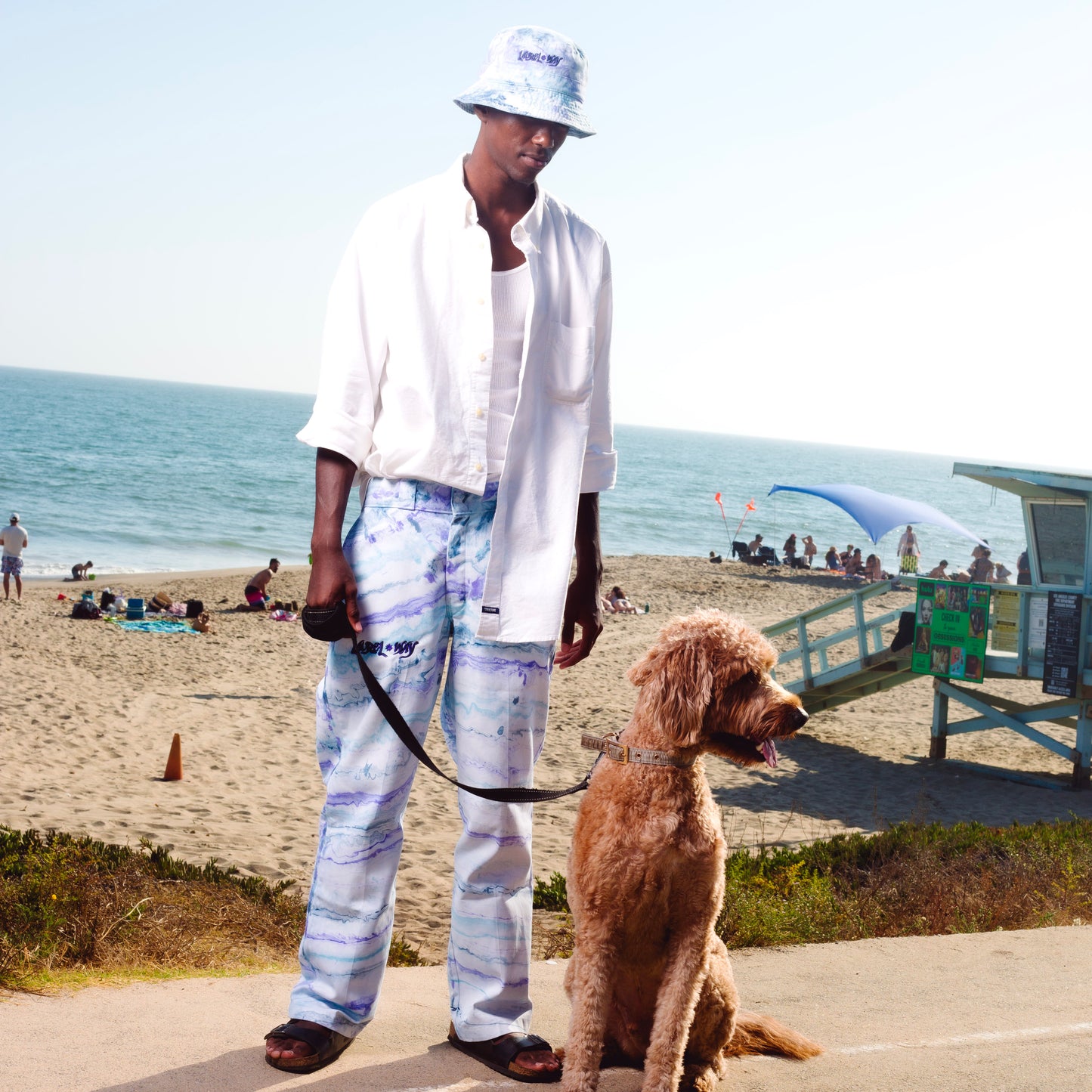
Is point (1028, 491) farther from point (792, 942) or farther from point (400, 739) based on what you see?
point (400, 739)

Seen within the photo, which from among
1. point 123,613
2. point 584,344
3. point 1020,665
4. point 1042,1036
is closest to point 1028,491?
point 1020,665

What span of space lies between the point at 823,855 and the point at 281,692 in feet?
35.1

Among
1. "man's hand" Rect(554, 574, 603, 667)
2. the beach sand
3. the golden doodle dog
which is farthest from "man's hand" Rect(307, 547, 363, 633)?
the beach sand

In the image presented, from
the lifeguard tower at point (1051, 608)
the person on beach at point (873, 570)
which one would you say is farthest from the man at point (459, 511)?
the person on beach at point (873, 570)

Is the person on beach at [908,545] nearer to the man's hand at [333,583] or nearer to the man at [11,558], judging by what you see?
the man at [11,558]

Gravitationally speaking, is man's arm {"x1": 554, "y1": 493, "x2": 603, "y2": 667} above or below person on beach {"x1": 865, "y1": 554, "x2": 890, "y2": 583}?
above

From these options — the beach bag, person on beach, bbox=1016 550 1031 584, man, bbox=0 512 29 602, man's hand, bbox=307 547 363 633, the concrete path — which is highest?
man's hand, bbox=307 547 363 633

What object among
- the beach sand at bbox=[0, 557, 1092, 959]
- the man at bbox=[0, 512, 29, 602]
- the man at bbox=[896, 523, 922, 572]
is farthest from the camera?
the man at bbox=[896, 523, 922, 572]

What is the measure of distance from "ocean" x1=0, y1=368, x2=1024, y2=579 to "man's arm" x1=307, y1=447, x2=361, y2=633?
13369 mm

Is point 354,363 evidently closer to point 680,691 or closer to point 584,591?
point 584,591

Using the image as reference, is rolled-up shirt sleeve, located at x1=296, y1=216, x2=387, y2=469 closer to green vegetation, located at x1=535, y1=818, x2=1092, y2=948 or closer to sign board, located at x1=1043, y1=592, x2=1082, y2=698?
green vegetation, located at x1=535, y1=818, x2=1092, y2=948

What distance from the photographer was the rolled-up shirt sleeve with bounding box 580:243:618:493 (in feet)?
10.9

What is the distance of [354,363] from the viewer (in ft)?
9.98

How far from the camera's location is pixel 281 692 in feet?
53.3
